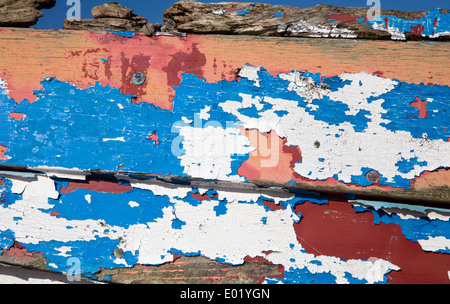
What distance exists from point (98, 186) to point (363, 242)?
1.25m

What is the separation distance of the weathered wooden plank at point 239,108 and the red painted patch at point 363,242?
0.44 feet

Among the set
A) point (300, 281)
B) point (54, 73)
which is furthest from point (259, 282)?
point (54, 73)

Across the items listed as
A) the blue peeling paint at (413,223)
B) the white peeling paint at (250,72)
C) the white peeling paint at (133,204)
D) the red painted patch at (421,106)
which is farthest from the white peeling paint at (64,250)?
the red painted patch at (421,106)

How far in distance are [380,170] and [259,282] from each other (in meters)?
0.74

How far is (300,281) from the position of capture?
47.4 inches

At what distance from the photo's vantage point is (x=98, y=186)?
125 cm

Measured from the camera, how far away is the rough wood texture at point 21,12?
125 centimetres

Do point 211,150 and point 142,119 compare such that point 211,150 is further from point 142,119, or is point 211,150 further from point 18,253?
point 18,253

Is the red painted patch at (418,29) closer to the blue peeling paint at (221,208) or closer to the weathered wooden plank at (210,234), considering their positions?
the weathered wooden plank at (210,234)

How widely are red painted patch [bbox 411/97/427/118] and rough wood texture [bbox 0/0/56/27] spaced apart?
175cm

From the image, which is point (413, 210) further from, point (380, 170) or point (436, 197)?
point (380, 170)

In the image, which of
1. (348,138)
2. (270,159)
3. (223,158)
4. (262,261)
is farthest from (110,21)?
(262,261)

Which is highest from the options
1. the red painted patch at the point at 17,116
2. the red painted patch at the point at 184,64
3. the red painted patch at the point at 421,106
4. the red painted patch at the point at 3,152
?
the red painted patch at the point at 184,64

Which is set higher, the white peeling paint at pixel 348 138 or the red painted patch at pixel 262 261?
the white peeling paint at pixel 348 138
